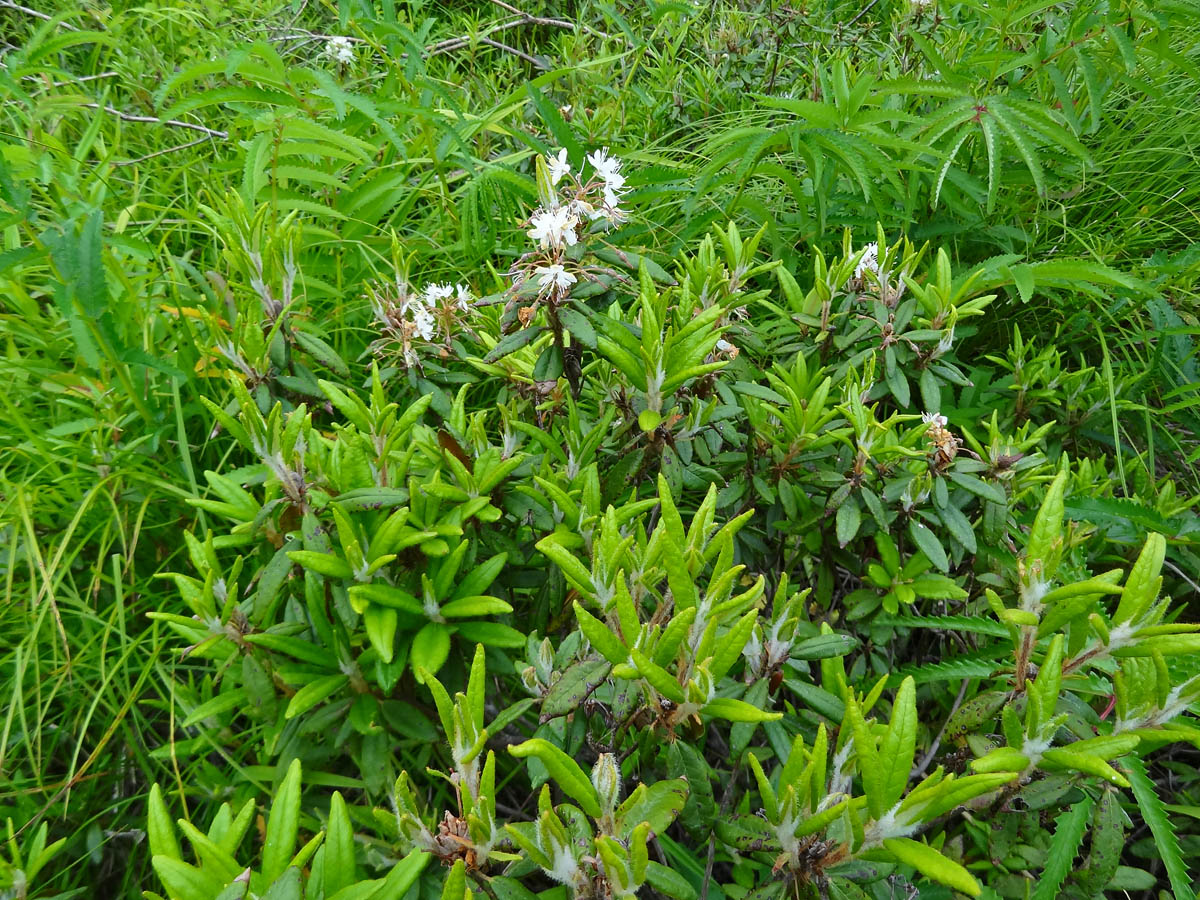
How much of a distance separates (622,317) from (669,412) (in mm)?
232

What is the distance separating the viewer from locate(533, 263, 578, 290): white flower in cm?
113

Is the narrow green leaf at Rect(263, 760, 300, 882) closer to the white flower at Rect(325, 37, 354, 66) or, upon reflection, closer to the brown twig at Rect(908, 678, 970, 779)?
the brown twig at Rect(908, 678, 970, 779)

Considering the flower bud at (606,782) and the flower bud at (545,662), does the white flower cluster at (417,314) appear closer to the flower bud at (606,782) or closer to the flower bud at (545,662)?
the flower bud at (545,662)

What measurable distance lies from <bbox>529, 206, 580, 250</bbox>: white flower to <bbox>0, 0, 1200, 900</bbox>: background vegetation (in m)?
0.05

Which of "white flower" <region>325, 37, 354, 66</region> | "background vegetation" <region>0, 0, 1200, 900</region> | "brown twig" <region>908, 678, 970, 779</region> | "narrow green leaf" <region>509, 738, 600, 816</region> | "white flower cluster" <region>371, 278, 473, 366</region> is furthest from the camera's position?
"white flower" <region>325, 37, 354, 66</region>

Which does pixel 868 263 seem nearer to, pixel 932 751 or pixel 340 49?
pixel 932 751

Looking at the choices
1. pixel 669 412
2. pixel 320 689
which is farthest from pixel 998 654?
pixel 320 689

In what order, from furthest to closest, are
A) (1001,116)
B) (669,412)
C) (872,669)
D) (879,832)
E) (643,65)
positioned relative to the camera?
1. (643,65)
2. (1001,116)
3. (872,669)
4. (669,412)
5. (879,832)

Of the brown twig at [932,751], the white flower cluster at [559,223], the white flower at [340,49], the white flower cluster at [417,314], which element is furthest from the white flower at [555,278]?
the white flower at [340,49]

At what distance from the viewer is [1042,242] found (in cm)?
222

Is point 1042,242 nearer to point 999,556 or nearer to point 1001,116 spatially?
point 1001,116

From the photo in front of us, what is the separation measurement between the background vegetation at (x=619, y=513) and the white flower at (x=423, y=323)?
0.15ft

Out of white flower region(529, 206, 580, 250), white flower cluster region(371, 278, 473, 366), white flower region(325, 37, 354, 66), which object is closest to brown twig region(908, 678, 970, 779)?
white flower region(529, 206, 580, 250)

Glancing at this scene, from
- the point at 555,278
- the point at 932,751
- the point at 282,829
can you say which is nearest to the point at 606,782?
the point at 282,829
